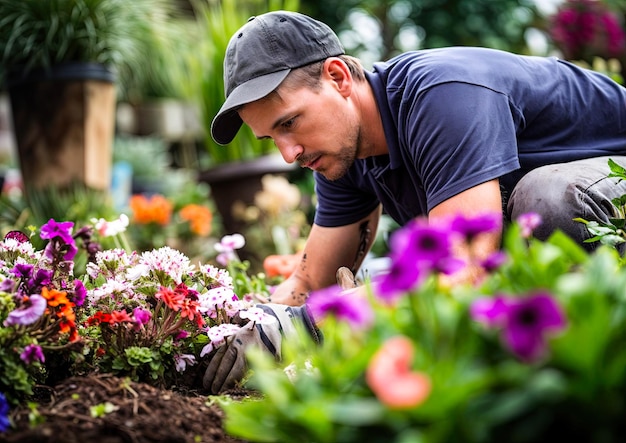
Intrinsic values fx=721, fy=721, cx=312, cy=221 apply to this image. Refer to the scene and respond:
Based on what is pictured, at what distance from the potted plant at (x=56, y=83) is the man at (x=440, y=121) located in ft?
6.31

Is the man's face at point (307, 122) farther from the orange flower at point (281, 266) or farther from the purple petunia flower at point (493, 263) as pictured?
the purple petunia flower at point (493, 263)

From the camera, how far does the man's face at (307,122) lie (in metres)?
1.97

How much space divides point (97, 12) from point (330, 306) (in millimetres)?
3413

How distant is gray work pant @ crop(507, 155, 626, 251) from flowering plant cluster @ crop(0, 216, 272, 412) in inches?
31.8

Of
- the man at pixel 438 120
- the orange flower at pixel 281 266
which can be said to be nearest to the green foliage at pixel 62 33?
the orange flower at pixel 281 266

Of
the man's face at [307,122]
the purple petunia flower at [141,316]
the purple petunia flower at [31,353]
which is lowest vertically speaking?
the purple petunia flower at [141,316]

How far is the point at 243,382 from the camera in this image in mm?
1738

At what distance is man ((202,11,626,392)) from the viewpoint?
1.83 metres

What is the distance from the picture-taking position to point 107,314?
64.4 inches

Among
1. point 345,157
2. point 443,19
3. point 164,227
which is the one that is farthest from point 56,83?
point 443,19

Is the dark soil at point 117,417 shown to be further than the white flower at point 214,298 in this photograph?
Result: No

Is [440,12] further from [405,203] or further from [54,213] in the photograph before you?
[405,203]

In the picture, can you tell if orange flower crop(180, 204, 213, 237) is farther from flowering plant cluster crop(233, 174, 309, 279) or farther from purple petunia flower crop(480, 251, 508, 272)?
purple petunia flower crop(480, 251, 508, 272)

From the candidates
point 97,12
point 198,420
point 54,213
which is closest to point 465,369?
point 198,420
